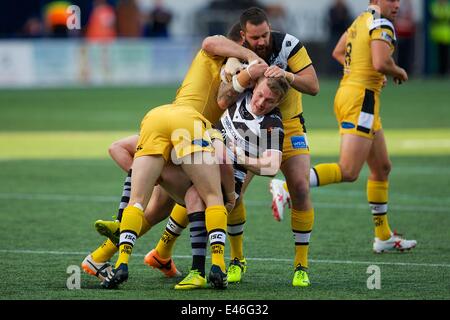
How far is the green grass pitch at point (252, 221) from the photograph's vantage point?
8109 millimetres

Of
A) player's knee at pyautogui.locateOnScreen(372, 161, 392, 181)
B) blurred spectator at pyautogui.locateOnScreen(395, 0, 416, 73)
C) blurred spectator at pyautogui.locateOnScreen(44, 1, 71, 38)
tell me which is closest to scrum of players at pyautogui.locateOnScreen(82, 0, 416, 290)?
player's knee at pyautogui.locateOnScreen(372, 161, 392, 181)

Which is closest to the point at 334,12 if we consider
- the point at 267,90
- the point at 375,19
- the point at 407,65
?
the point at 407,65

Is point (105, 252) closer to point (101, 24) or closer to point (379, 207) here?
point (379, 207)

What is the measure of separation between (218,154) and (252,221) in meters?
3.53

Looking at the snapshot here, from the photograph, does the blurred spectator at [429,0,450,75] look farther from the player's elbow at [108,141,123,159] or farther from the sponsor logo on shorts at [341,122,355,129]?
the player's elbow at [108,141,123,159]

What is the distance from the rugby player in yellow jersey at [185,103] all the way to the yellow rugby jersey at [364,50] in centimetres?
191

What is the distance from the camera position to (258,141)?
8.36m

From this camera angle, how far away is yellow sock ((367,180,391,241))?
10.2 meters

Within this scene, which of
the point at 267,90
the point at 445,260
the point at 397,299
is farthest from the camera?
the point at 445,260

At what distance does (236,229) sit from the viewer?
8.95 metres
